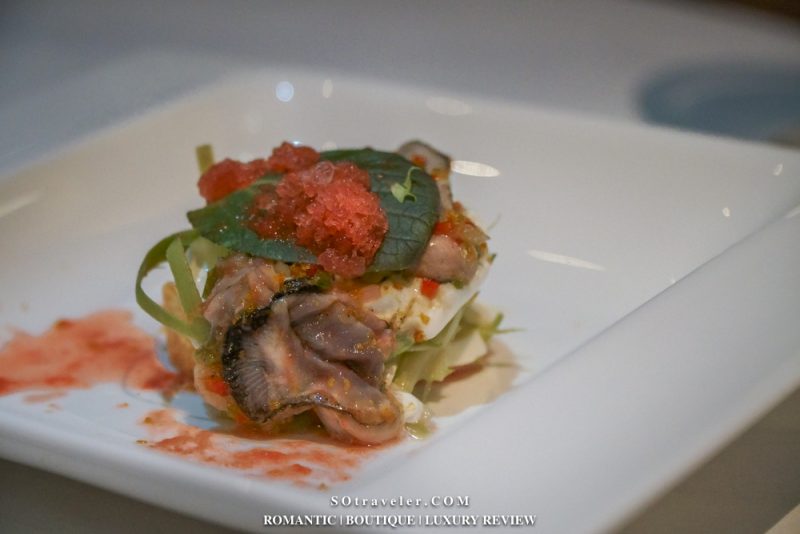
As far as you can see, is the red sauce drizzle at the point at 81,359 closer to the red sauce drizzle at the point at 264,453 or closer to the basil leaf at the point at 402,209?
the red sauce drizzle at the point at 264,453

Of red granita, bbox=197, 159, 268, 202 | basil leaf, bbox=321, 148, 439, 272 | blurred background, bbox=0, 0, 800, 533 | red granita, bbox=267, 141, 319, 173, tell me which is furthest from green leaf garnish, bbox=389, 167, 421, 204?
blurred background, bbox=0, 0, 800, 533

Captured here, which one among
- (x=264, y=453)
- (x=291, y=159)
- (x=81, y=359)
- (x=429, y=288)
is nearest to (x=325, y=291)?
(x=429, y=288)

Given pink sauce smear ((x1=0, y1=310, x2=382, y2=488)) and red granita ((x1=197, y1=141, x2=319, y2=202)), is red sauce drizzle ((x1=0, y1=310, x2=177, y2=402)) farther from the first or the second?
red granita ((x1=197, y1=141, x2=319, y2=202))

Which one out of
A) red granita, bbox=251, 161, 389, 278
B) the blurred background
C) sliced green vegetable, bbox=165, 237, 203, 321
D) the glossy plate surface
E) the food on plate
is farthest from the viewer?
the blurred background

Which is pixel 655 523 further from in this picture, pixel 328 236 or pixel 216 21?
pixel 216 21

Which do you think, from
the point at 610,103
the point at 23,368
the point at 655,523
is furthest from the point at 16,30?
the point at 655,523

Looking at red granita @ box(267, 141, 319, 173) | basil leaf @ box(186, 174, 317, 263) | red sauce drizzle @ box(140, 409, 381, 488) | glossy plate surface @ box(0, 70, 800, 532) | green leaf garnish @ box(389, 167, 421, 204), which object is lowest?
red sauce drizzle @ box(140, 409, 381, 488)
